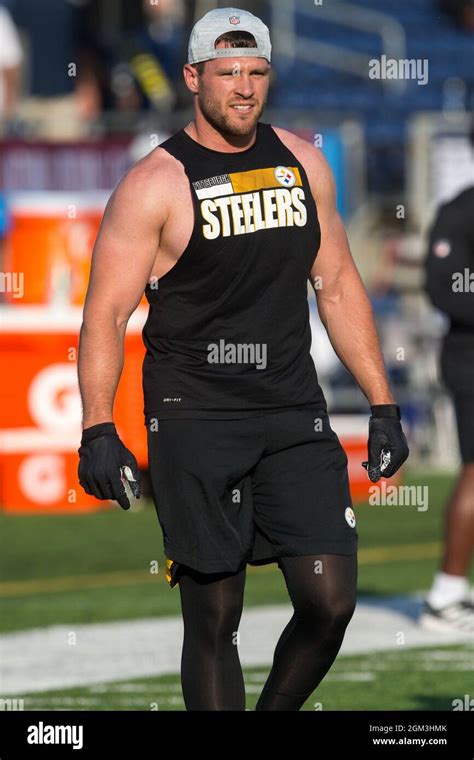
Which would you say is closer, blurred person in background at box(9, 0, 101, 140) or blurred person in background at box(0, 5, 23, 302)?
blurred person in background at box(0, 5, 23, 302)

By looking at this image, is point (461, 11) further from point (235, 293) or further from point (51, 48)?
point (235, 293)

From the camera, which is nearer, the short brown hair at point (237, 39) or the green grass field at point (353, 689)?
the short brown hair at point (237, 39)

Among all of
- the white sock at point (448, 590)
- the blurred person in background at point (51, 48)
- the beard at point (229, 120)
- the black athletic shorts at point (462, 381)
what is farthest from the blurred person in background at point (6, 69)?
the beard at point (229, 120)

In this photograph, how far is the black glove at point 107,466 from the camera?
5191 mm

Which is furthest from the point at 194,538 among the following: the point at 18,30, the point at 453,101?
the point at 18,30

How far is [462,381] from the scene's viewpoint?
29.1 ft

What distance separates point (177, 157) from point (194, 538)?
1066mm

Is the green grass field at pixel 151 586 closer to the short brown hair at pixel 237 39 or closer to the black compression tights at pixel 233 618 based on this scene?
the black compression tights at pixel 233 618

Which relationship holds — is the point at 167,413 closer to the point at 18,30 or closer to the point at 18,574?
the point at 18,574

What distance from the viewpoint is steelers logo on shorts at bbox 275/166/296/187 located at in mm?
5398

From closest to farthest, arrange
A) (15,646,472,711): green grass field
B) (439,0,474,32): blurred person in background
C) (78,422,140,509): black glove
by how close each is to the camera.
→ 1. (78,422,140,509): black glove
2. (15,646,472,711): green grass field
3. (439,0,474,32): blurred person in background

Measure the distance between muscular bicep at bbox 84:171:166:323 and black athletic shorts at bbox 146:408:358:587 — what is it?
0.37 m

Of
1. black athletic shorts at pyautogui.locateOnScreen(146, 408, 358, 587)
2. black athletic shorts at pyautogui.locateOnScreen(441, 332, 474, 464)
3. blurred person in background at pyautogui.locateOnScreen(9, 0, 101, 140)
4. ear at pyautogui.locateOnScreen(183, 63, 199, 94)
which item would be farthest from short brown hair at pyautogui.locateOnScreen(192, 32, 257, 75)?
blurred person in background at pyautogui.locateOnScreen(9, 0, 101, 140)

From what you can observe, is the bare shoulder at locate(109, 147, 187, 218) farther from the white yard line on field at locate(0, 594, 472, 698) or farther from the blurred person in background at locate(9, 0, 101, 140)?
the blurred person in background at locate(9, 0, 101, 140)
